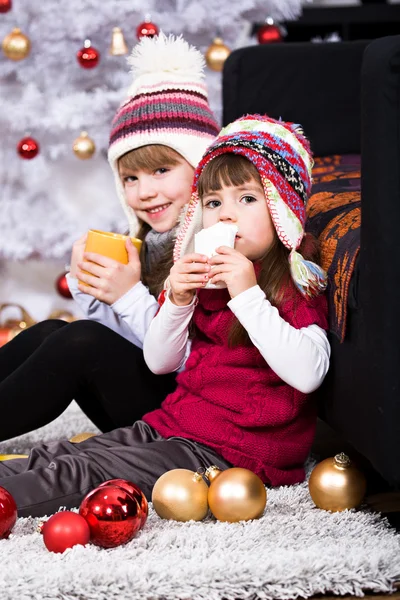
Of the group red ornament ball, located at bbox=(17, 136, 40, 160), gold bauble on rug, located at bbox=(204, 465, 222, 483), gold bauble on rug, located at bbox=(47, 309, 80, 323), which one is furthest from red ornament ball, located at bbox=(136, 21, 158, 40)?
gold bauble on rug, located at bbox=(204, 465, 222, 483)

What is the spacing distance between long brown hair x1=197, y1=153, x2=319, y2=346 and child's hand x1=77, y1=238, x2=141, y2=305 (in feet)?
0.83

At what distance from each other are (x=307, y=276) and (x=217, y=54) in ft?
4.90

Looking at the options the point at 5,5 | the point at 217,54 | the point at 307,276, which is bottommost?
the point at 307,276

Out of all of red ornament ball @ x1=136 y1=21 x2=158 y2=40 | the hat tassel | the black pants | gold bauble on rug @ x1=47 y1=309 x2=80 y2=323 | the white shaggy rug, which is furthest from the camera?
gold bauble on rug @ x1=47 y1=309 x2=80 y2=323

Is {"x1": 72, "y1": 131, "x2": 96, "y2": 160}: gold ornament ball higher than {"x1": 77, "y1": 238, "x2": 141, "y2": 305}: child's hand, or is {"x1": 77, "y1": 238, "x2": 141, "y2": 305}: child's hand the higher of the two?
{"x1": 72, "y1": 131, "x2": 96, "y2": 160}: gold ornament ball

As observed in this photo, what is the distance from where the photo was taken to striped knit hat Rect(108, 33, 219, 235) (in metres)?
1.68

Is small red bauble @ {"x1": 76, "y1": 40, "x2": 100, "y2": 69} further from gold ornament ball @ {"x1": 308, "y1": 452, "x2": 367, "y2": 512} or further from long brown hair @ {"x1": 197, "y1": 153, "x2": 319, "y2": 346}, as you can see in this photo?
gold ornament ball @ {"x1": 308, "y1": 452, "x2": 367, "y2": 512}

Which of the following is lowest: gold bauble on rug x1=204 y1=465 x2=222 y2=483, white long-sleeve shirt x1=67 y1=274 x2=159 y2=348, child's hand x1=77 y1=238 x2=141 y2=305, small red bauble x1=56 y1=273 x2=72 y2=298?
small red bauble x1=56 y1=273 x2=72 y2=298

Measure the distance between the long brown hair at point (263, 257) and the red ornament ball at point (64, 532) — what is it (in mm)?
390

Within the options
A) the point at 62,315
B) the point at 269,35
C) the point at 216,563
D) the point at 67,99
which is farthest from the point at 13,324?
the point at 216,563

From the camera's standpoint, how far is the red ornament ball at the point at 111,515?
1100 millimetres

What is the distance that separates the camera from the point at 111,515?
1.10 meters

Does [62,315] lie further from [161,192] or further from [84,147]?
[161,192]

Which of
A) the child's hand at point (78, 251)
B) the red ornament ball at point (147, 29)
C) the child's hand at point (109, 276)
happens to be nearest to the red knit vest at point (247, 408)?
the child's hand at point (109, 276)
